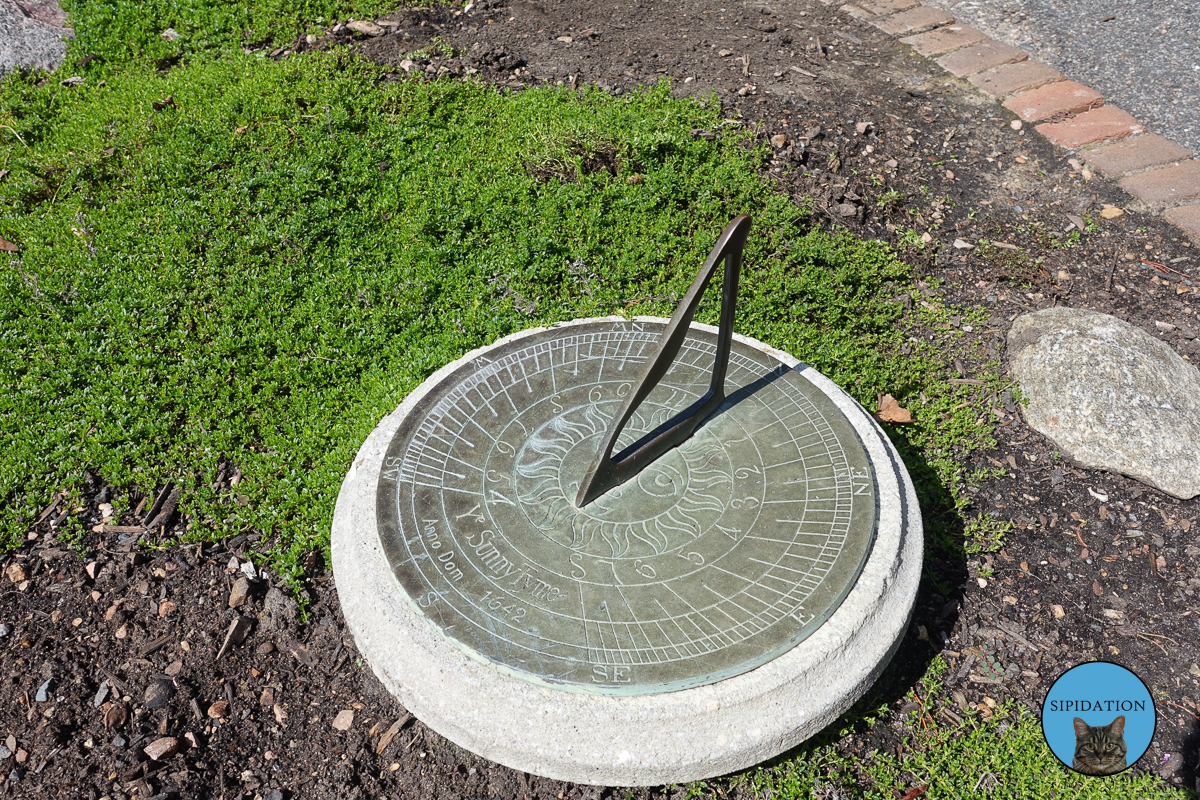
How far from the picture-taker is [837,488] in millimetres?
2605

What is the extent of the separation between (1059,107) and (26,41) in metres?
7.20

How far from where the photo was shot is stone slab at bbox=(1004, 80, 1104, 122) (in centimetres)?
518

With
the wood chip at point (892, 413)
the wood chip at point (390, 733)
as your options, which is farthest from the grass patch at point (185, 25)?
the wood chip at point (390, 733)

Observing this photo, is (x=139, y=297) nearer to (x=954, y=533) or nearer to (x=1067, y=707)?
(x=954, y=533)

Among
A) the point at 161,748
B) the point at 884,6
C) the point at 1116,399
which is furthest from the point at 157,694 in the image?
the point at 884,6

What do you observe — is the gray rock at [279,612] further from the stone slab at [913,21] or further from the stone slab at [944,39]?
the stone slab at [913,21]

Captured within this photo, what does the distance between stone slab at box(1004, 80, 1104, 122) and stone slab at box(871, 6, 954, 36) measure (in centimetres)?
112

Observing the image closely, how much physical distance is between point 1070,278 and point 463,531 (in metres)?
3.51

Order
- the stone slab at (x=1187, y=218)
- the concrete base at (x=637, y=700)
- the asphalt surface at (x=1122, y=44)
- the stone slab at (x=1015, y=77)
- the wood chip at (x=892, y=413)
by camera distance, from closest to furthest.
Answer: the concrete base at (x=637, y=700) < the wood chip at (x=892, y=413) < the stone slab at (x=1187, y=218) < the asphalt surface at (x=1122, y=44) < the stone slab at (x=1015, y=77)

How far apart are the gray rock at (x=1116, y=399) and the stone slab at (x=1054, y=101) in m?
2.11

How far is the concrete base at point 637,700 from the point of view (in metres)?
2.16

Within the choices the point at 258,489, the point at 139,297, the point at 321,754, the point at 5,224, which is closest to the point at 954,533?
the point at 321,754

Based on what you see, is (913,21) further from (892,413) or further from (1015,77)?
(892,413)

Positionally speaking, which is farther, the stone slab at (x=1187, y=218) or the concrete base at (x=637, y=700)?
the stone slab at (x=1187, y=218)
